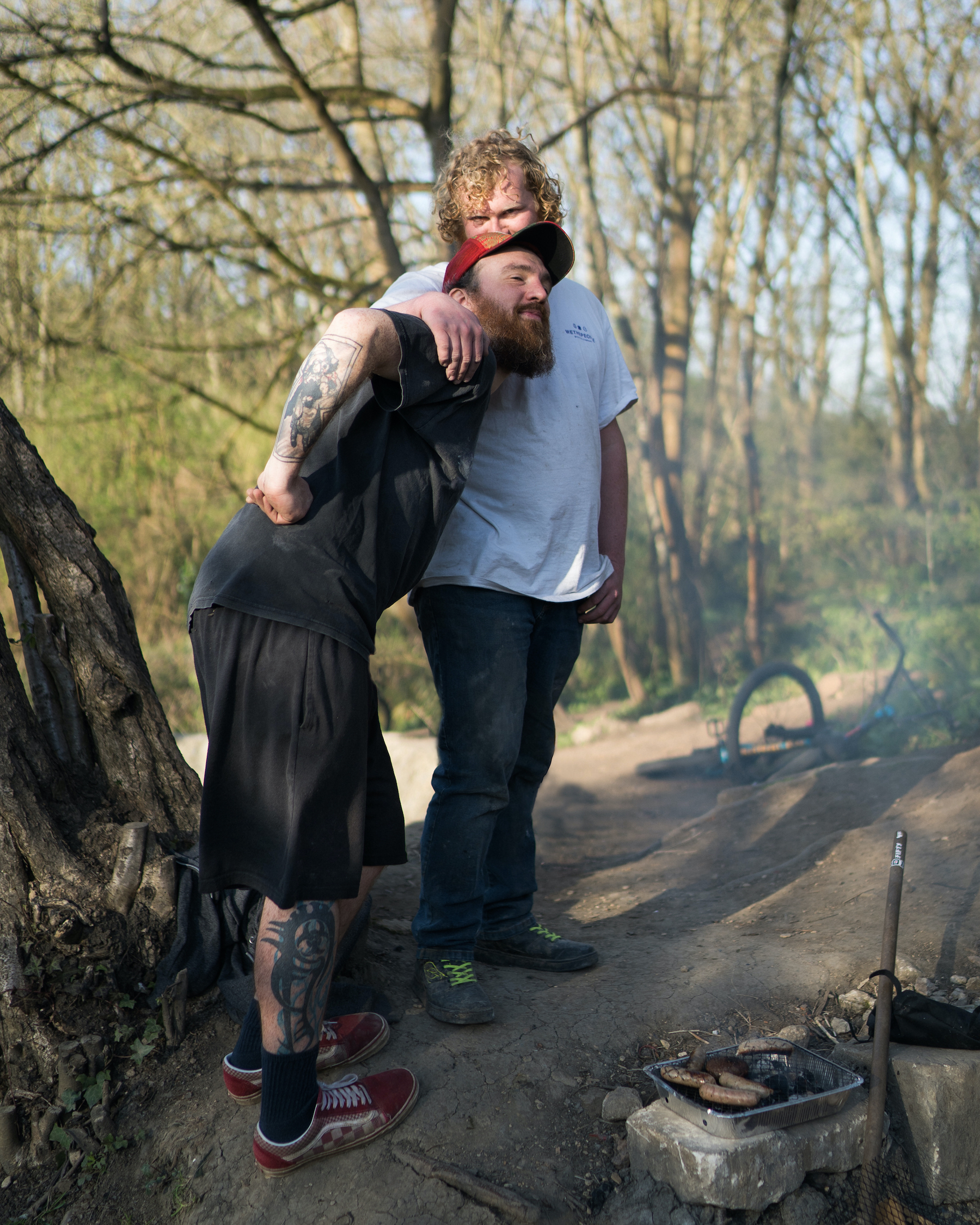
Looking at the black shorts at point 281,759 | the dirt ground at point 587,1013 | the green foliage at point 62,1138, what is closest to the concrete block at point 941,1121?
the dirt ground at point 587,1013

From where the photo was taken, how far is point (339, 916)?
192 cm

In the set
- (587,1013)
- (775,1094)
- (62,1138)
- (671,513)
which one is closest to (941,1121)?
(775,1094)

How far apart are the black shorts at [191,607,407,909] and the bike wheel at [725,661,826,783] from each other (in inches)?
181

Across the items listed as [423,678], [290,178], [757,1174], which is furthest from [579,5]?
[757,1174]

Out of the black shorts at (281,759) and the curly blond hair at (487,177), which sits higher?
the curly blond hair at (487,177)

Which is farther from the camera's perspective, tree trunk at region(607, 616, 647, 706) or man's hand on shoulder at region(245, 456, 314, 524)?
tree trunk at region(607, 616, 647, 706)

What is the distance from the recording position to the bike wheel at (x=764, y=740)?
609cm

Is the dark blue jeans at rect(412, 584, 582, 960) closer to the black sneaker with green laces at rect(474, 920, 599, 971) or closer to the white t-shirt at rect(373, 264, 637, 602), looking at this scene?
the white t-shirt at rect(373, 264, 637, 602)

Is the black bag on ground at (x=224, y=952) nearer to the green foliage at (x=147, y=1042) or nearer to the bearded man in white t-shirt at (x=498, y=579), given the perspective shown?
the green foliage at (x=147, y=1042)

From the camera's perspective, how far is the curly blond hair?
2.41 meters

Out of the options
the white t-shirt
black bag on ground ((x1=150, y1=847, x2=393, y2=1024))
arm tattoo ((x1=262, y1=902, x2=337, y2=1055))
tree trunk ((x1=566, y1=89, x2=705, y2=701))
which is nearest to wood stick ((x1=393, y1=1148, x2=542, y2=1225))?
arm tattoo ((x1=262, y1=902, x2=337, y2=1055))

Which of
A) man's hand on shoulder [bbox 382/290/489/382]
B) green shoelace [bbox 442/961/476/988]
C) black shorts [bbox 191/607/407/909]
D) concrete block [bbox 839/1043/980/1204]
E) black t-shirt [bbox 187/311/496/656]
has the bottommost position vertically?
concrete block [bbox 839/1043/980/1204]

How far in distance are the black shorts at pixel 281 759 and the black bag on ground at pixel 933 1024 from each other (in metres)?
1.33

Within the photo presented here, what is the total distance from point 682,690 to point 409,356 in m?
8.02
